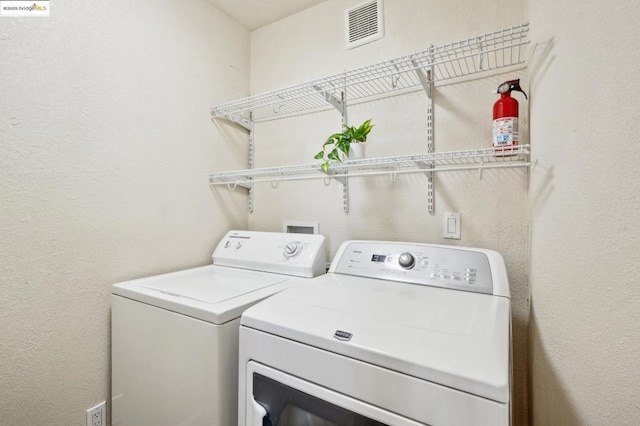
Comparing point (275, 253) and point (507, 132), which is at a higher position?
point (507, 132)

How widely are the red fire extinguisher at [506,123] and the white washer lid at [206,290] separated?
1.01 m

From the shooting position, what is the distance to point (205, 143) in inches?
68.1

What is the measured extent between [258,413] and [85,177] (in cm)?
118

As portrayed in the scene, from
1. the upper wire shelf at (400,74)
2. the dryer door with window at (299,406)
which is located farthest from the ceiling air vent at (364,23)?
the dryer door with window at (299,406)

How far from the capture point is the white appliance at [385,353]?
556 millimetres

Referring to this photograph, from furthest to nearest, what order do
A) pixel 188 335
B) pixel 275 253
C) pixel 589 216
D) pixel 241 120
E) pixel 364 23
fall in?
pixel 241 120, pixel 364 23, pixel 275 253, pixel 188 335, pixel 589 216

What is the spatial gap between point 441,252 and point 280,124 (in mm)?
1341

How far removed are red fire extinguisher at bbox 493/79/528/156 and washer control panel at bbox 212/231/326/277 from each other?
34.0 inches

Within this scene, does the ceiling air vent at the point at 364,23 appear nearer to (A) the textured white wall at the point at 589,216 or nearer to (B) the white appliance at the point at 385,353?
(A) the textured white wall at the point at 589,216

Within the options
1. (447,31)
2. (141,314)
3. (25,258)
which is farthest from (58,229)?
→ (447,31)

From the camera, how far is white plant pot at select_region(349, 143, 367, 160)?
52.7 inches

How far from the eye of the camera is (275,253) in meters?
1.48

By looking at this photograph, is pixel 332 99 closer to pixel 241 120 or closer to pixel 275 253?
pixel 241 120

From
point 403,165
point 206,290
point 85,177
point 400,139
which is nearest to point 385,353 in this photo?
point 206,290
